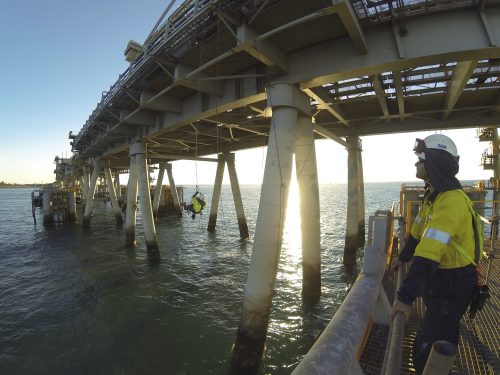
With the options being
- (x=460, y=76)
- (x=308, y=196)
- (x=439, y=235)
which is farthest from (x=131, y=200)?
(x=439, y=235)

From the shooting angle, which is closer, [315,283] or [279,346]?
[279,346]

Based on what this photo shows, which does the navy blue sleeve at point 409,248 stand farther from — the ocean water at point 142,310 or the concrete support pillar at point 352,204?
the concrete support pillar at point 352,204

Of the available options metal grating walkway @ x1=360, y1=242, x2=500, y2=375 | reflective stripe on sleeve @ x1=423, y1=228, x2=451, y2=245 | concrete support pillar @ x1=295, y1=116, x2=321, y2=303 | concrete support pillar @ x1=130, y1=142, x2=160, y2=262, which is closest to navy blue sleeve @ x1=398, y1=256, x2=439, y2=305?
reflective stripe on sleeve @ x1=423, y1=228, x2=451, y2=245

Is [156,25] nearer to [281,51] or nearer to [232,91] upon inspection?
[232,91]

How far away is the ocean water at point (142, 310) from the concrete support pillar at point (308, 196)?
73.5 inches

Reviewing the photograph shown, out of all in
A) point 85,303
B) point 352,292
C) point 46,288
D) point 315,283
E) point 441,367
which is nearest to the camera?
point 441,367

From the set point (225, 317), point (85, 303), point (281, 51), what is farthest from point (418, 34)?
point (85, 303)

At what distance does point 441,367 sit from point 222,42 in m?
9.63

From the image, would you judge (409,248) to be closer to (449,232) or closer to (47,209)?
(449,232)

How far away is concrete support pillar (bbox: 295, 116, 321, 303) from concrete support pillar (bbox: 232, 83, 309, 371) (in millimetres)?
1848

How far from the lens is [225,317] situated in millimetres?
10242

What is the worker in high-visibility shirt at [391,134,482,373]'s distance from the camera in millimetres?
2549

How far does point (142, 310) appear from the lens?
35.3ft

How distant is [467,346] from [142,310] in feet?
33.0
